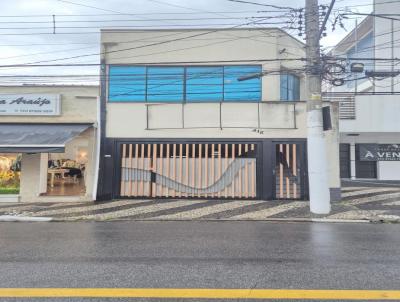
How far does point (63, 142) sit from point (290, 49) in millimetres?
10045

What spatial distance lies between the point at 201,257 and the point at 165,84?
10.7m

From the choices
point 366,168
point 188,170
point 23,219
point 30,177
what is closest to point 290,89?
point 188,170

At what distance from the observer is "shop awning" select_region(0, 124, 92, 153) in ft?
46.4

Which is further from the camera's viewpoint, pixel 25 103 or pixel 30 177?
pixel 30 177

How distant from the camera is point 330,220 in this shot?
11.5m

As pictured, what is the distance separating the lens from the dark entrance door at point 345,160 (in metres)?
23.6

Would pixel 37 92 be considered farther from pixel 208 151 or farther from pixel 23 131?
pixel 208 151

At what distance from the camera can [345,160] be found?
23688 millimetres

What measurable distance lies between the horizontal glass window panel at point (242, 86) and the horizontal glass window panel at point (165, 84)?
6.37ft

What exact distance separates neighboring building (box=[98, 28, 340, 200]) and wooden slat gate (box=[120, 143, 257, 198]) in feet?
0.13

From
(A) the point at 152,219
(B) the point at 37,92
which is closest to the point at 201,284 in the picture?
(A) the point at 152,219

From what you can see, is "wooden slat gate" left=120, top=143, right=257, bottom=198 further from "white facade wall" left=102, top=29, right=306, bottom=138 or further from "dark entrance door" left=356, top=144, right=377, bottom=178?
"dark entrance door" left=356, top=144, right=377, bottom=178

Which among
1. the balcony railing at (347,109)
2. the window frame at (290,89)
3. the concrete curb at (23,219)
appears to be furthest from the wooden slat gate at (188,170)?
the balcony railing at (347,109)

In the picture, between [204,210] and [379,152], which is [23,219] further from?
[379,152]
